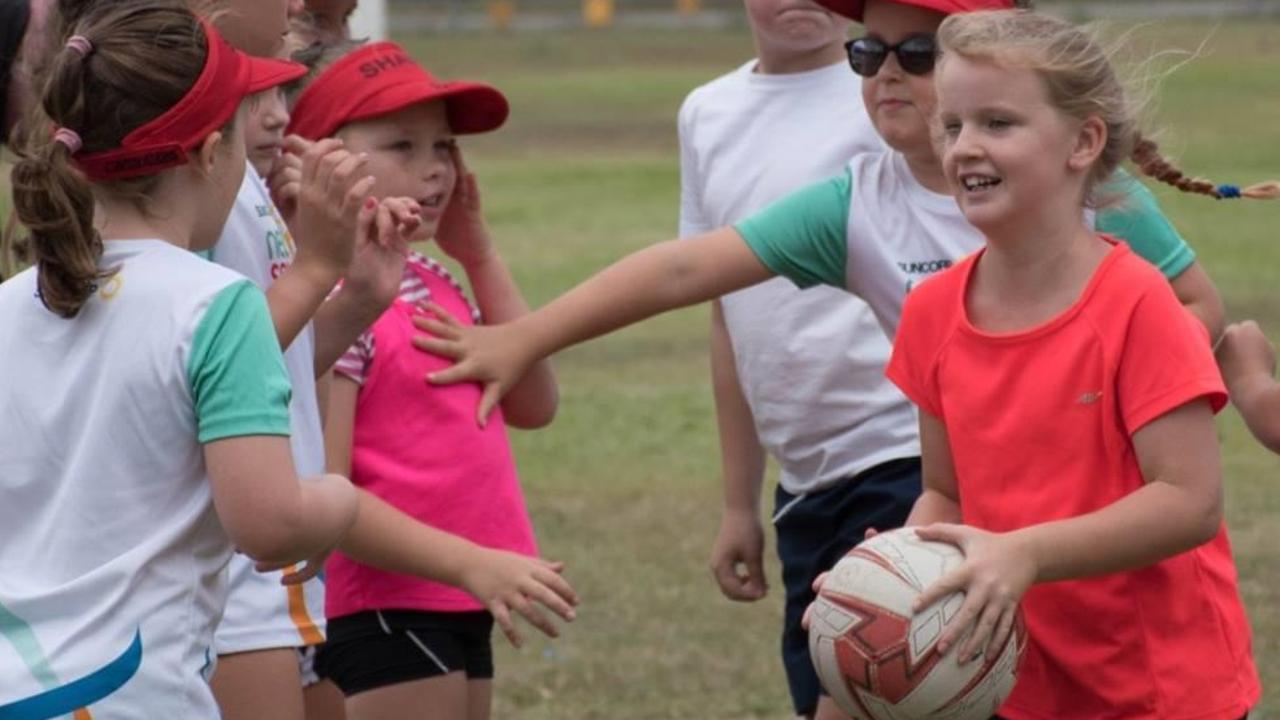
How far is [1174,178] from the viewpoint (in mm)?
4082

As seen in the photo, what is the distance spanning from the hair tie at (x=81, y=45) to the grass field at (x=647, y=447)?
1887 millimetres

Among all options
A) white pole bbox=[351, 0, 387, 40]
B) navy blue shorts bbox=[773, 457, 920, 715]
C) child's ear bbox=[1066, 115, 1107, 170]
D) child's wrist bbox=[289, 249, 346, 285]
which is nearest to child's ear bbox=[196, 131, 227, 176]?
child's wrist bbox=[289, 249, 346, 285]

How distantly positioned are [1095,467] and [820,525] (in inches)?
65.0

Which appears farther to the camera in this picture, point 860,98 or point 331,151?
point 860,98

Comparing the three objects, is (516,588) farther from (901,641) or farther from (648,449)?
(648,449)

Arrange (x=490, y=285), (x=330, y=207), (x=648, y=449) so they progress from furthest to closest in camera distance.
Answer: (x=648, y=449), (x=490, y=285), (x=330, y=207)

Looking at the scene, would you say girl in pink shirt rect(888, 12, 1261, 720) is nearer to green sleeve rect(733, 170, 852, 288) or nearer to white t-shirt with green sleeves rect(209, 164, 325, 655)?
green sleeve rect(733, 170, 852, 288)

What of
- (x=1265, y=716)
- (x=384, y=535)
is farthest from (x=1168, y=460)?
(x=1265, y=716)

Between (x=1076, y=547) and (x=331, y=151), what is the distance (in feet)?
4.49

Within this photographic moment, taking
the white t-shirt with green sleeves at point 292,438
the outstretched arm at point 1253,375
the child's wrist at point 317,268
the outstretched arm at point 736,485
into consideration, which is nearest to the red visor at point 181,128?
the child's wrist at point 317,268

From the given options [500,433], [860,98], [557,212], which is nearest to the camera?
[500,433]

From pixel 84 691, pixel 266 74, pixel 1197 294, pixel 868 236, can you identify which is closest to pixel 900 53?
pixel 868 236

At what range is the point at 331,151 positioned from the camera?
3.81 metres

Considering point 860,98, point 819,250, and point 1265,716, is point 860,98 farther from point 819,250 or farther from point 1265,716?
point 1265,716
